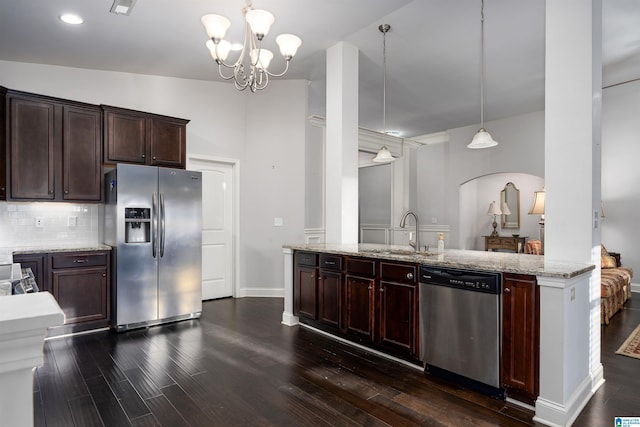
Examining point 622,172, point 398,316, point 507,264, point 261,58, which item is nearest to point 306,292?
point 398,316

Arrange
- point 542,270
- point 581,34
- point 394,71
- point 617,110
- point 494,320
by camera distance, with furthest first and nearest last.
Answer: point 617,110
point 394,71
point 581,34
point 494,320
point 542,270

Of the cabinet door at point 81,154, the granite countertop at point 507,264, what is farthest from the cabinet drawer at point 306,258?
the cabinet door at point 81,154

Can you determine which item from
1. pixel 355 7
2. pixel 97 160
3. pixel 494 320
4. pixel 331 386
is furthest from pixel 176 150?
pixel 494 320

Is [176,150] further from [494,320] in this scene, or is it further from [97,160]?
[494,320]

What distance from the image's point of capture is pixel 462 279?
2.54 meters

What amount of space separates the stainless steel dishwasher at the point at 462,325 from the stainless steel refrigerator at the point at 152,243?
274cm

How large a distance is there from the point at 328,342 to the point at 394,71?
360 cm

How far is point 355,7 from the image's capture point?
339cm

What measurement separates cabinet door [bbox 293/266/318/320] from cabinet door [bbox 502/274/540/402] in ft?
6.12

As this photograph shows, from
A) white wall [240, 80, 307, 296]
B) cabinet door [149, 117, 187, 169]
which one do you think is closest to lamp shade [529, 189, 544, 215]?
white wall [240, 80, 307, 296]

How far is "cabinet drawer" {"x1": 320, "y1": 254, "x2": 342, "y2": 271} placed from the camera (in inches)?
138

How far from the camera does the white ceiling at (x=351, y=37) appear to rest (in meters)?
3.31

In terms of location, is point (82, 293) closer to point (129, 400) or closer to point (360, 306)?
point (129, 400)

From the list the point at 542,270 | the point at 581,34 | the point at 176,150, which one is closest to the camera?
the point at 542,270
